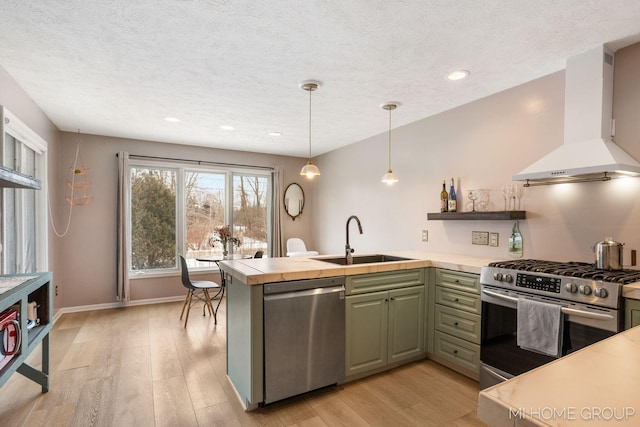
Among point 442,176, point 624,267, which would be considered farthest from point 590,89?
point 442,176

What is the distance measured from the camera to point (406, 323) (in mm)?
2895

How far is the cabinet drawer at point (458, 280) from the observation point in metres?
Result: 2.65

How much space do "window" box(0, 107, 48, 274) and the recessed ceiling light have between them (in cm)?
351

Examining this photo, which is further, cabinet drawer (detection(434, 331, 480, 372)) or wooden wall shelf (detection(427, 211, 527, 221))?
wooden wall shelf (detection(427, 211, 527, 221))

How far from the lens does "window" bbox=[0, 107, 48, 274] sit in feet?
9.32

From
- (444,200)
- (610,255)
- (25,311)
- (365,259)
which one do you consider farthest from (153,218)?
(610,255)

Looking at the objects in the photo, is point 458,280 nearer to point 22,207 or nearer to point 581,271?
point 581,271

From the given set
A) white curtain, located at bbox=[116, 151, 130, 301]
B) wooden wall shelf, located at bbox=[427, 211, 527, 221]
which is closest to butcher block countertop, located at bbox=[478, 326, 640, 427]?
wooden wall shelf, located at bbox=[427, 211, 527, 221]

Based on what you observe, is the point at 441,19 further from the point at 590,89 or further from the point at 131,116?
the point at 131,116

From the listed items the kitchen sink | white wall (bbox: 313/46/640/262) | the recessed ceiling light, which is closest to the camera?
white wall (bbox: 313/46/640/262)

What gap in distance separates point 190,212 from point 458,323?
4.23 meters

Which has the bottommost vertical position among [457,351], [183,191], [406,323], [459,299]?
[457,351]

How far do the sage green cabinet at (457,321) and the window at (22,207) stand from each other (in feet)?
11.9

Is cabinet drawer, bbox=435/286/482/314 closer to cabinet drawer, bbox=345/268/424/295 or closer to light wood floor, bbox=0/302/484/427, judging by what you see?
cabinet drawer, bbox=345/268/424/295
